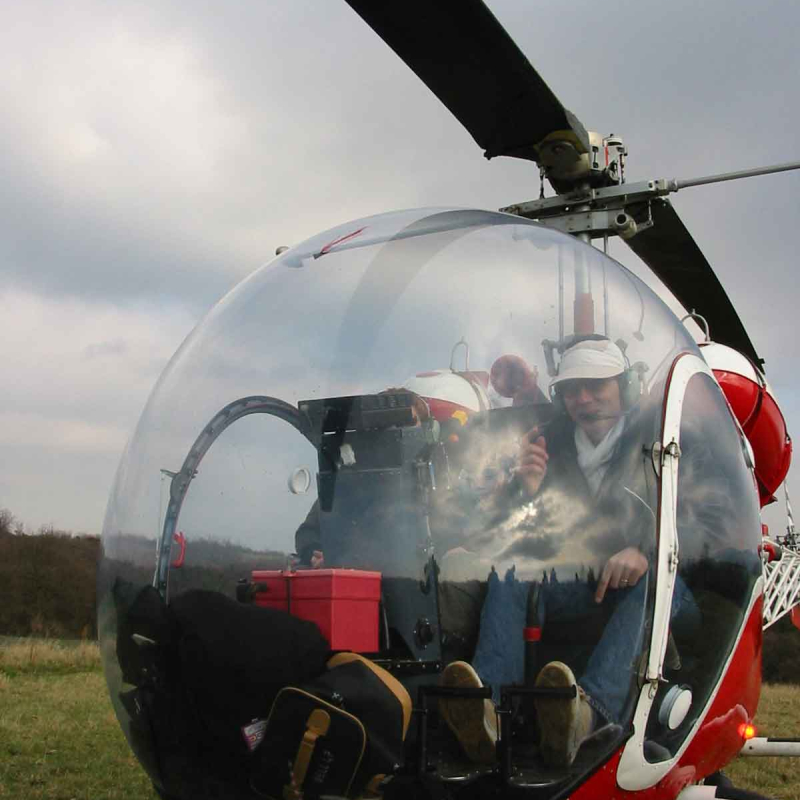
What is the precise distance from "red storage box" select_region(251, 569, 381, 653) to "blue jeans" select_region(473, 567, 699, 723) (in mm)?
256

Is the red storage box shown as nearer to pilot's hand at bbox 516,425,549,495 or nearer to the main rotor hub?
pilot's hand at bbox 516,425,549,495

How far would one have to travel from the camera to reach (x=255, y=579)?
2268 millimetres

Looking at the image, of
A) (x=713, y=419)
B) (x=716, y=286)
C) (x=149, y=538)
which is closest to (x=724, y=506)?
(x=713, y=419)

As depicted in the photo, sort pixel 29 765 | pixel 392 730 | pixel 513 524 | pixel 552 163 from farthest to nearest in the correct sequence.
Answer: pixel 29 765, pixel 552 163, pixel 513 524, pixel 392 730

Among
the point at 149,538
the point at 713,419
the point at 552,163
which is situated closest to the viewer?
the point at 149,538

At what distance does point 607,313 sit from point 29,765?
4392mm

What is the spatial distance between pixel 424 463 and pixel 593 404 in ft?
1.59

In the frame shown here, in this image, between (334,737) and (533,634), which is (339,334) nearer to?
(533,634)

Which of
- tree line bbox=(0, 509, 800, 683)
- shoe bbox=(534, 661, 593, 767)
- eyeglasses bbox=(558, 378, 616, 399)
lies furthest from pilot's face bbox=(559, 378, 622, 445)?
tree line bbox=(0, 509, 800, 683)

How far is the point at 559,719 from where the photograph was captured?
2152 mm

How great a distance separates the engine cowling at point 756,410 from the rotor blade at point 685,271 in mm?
765

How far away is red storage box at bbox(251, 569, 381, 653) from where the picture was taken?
2188 mm

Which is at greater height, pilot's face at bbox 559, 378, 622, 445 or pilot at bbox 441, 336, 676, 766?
pilot's face at bbox 559, 378, 622, 445

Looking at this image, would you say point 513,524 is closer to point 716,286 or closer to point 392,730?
point 392,730
